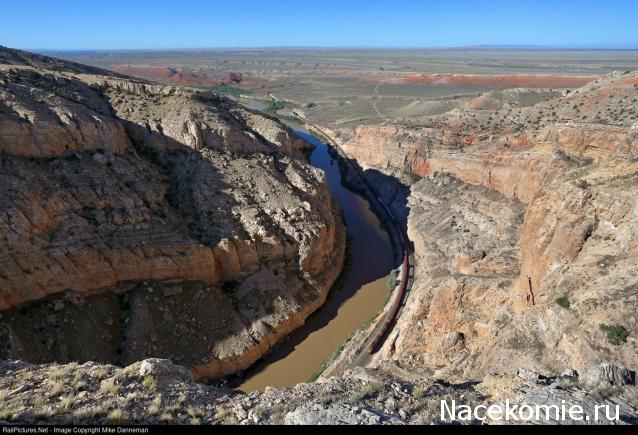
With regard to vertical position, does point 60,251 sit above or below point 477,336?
above

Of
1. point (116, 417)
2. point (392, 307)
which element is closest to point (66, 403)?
point (116, 417)

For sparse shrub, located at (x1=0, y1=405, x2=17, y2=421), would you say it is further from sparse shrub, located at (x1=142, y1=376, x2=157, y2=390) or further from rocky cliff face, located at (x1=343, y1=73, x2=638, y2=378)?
rocky cliff face, located at (x1=343, y1=73, x2=638, y2=378)

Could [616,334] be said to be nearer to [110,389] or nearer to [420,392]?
[420,392]

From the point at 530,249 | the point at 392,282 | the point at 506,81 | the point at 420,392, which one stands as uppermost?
the point at 506,81

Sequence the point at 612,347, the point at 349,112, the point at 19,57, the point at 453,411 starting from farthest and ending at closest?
the point at 349,112 < the point at 19,57 < the point at 612,347 < the point at 453,411

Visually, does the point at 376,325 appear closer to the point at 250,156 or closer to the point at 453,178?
the point at 250,156

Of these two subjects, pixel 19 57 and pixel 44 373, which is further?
pixel 19 57

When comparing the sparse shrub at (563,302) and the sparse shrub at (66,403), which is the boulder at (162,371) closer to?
the sparse shrub at (66,403)

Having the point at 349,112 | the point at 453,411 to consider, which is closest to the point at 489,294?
the point at 453,411
